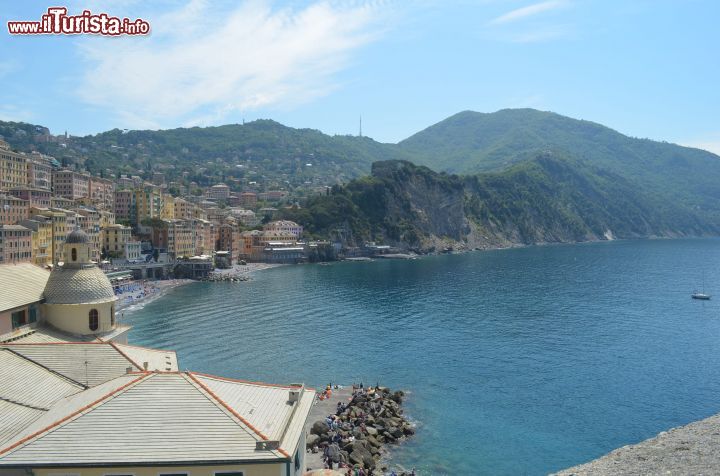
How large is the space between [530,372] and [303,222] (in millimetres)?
130665

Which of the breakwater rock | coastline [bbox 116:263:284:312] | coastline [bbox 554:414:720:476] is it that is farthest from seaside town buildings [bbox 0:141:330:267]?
coastline [bbox 554:414:720:476]

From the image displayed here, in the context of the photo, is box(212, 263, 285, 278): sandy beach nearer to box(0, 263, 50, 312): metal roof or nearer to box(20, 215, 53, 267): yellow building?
box(20, 215, 53, 267): yellow building

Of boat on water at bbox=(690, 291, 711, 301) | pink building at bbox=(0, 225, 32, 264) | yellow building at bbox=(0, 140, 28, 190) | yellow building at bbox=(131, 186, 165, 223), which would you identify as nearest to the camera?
pink building at bbox=(0, 225, 32, 264)

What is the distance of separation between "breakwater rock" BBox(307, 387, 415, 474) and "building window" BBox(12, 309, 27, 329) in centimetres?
1619

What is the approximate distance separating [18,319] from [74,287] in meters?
3.16

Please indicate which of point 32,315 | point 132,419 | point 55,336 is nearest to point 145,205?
point 32,315

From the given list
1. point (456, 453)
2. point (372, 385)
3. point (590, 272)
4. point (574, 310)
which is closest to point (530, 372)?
point (372, 385)

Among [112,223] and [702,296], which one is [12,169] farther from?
[702,296]

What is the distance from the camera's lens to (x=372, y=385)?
151 ft

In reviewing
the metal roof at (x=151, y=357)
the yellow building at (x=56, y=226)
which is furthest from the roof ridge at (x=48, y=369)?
the yellow building at (x=56, y=226)

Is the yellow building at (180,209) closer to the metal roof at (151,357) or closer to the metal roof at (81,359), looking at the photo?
the metal roof at (151,357)

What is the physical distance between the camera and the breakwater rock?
31031mm

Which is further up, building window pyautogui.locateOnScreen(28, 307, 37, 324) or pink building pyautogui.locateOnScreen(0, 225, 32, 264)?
pink building pyautogui.locateOnScreen(0, 225, 32, 264)

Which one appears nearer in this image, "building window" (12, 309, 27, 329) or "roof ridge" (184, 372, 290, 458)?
"roof ridge" (184, 372, 290, 458)
